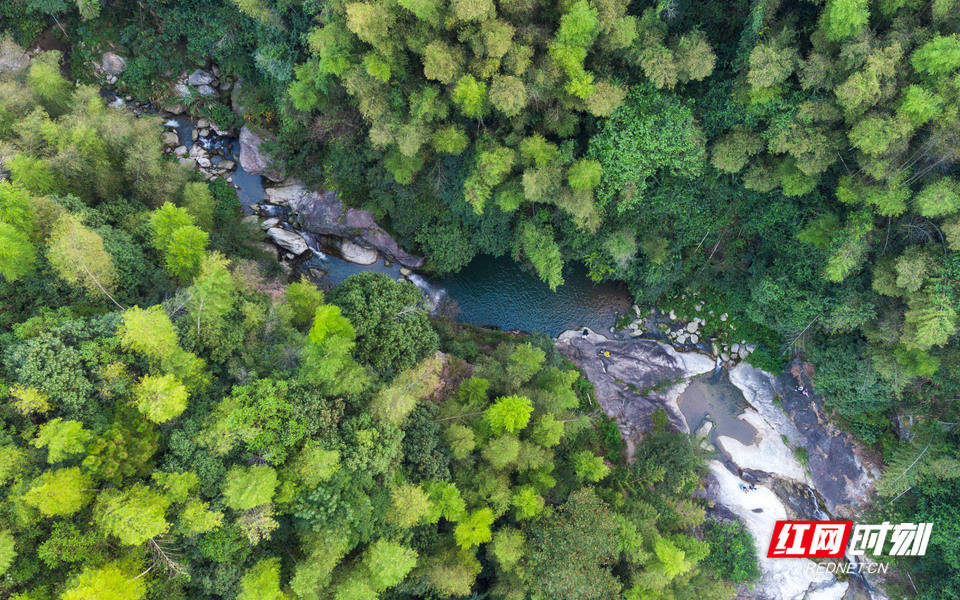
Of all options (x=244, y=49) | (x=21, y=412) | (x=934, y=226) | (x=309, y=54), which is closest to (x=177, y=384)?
(x=21, y=412)

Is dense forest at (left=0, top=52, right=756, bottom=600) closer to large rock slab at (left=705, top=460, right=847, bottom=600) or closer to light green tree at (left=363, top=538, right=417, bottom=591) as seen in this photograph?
light green tree at (left=363, top=538, right=417, bottom=591)

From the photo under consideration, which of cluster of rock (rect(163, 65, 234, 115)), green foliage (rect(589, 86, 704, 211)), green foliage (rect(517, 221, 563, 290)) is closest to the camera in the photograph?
green foliage (rect(589, 86, 704, 211))

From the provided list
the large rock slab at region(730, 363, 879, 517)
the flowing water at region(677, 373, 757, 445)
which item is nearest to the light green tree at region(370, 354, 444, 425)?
the flowing water at region(677, 373, 757, 445)

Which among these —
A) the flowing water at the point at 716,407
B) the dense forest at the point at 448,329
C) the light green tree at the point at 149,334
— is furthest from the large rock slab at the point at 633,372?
the light green tree at the point at 149,334

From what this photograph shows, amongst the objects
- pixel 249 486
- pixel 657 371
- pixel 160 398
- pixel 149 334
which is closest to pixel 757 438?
pixel 657 371

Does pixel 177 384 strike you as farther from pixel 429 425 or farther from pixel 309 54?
pixel 309 54

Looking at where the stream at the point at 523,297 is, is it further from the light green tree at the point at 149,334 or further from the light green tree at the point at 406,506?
the light green tree at the point at 149,334
